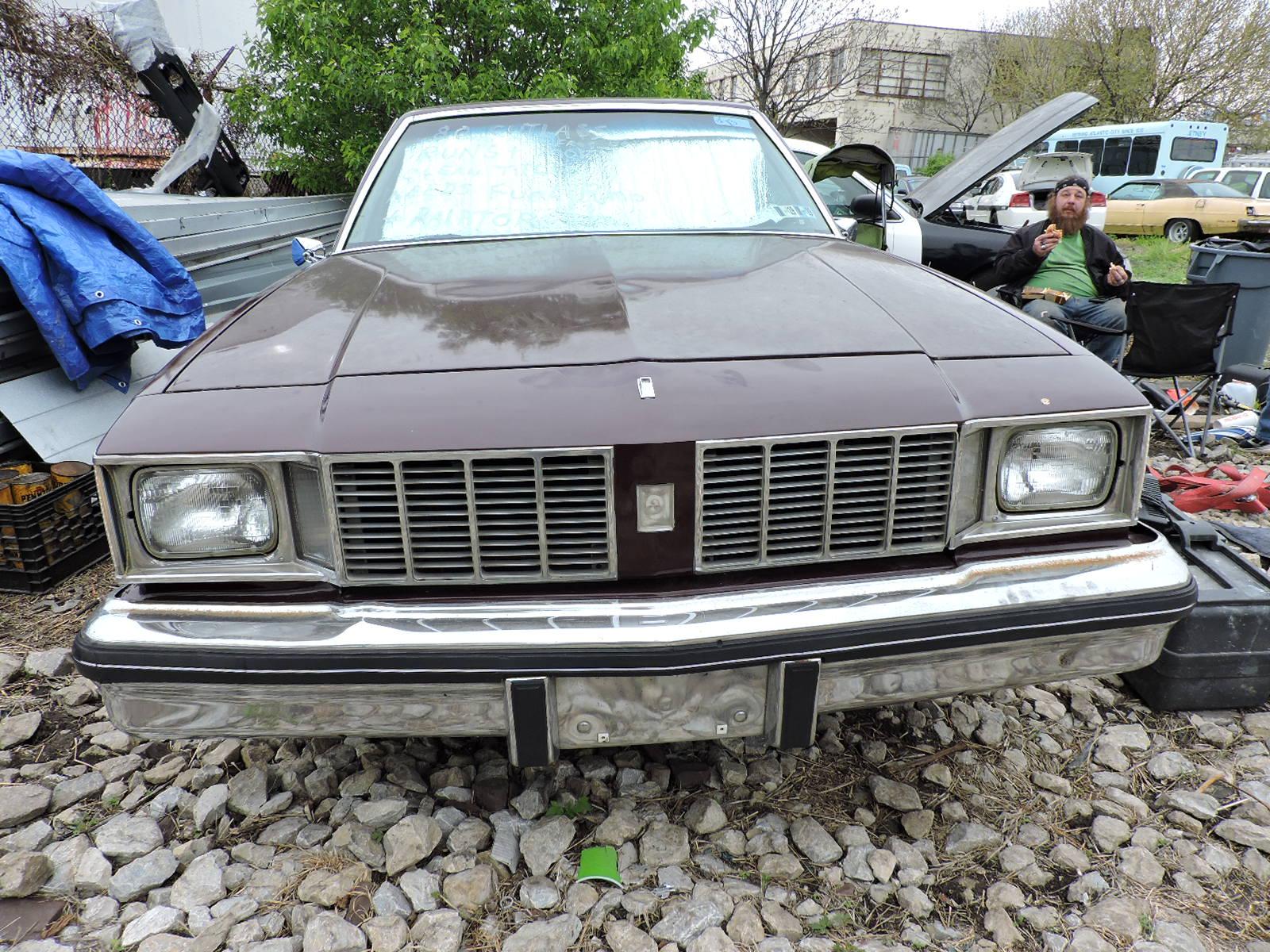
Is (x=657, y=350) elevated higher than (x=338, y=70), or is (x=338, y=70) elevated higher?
(x=338, y=70)

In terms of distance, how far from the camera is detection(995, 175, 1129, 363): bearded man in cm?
522

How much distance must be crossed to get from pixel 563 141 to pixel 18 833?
2639 millimetres

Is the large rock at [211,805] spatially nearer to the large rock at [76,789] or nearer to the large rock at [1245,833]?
the large rock at [76,789]

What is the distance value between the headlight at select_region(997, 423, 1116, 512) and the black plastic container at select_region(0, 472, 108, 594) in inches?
124

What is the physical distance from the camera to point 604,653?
1611mm

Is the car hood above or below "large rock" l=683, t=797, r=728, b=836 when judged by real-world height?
above

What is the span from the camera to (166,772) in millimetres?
2299

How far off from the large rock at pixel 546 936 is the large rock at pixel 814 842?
22.3 inches

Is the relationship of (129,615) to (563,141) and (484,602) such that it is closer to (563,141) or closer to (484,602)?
(484,602)

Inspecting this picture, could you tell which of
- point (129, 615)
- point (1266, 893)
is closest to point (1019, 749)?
point (1266, 893)

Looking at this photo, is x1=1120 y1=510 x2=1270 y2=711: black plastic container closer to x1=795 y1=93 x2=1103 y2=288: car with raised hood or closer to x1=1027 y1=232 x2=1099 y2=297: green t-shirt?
x1=795 y1=93 x2=1103 y2=288: car with raised hood

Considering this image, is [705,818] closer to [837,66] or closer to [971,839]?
[971,839]

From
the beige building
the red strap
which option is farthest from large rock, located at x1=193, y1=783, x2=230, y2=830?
the beige building

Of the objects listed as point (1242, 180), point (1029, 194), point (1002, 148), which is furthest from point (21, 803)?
point (1242, 180)
